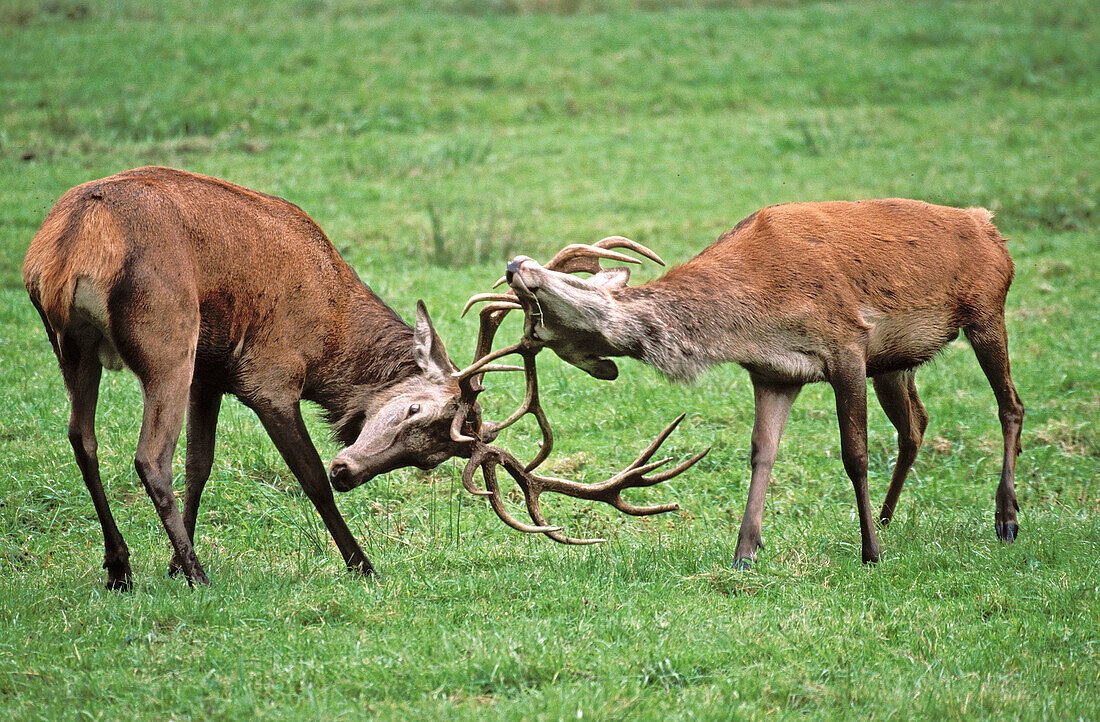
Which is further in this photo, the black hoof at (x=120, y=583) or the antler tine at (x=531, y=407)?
the antler tine at (x=531, y=407)

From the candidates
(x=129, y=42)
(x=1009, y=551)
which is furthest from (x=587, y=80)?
(x=1009, y=551)

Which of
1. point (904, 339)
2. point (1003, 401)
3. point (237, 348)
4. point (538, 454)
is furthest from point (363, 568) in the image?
point (1003, 401)

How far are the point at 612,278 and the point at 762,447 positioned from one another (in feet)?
4.26

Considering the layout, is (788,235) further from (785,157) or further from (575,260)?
(785,157)

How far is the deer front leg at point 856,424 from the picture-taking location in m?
6.37

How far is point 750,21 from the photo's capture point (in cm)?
2398

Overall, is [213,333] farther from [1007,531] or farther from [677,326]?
[1007,531]

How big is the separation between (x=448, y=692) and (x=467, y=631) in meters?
0.55

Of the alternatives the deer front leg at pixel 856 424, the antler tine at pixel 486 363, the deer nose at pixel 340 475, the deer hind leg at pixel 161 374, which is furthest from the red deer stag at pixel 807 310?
the deer hind leg at pixel 161 374

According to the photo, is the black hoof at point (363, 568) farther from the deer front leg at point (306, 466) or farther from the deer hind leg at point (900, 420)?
the deer hind leg at point (900, 420)

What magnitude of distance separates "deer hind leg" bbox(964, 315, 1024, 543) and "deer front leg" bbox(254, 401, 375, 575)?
3775 millimetres

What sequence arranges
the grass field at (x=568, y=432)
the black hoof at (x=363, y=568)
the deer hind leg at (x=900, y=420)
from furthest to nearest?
the deer hind leg at (x=900, y=420) → the black hoof at (x=363, y=568) → the grass field at (x=568, y=432)

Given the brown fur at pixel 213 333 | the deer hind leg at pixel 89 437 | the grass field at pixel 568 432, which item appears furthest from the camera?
the deer hind leg at pixel 89 437

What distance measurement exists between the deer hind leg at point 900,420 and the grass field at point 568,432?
28 cm
